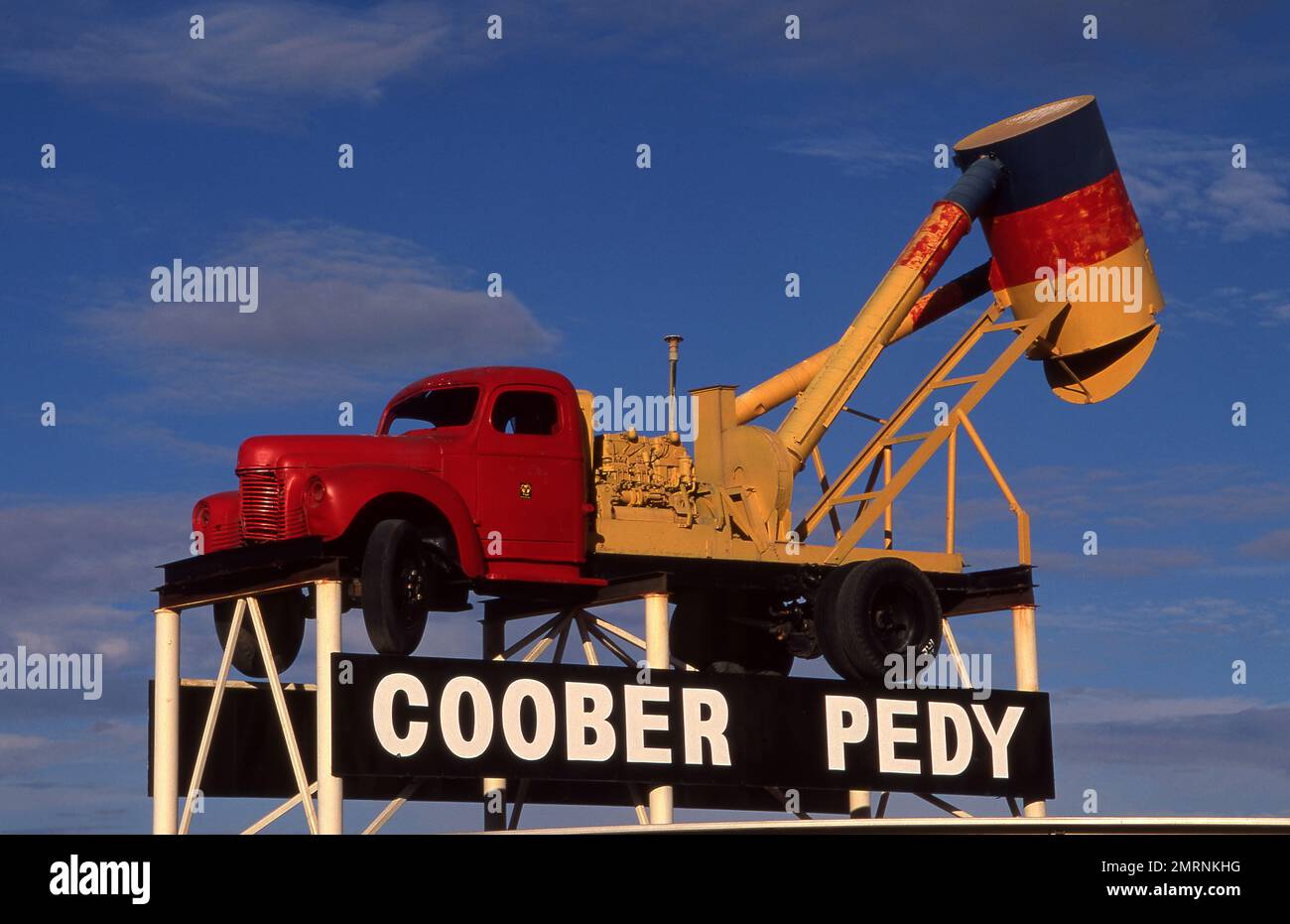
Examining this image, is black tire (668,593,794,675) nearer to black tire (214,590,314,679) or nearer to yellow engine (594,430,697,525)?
yellow engine (594,430,697,525)

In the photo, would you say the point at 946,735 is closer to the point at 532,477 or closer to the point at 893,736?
the point at 893,736

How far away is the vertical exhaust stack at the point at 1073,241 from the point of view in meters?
A: 31.5

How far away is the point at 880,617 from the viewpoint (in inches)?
1181

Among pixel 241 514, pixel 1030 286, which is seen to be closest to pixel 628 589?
pixel 241 514

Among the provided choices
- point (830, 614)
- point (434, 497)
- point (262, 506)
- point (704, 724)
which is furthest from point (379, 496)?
point (830, 614)

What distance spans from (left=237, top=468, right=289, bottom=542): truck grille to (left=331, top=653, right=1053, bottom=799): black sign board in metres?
1.95

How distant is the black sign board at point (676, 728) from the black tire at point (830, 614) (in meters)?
0.44

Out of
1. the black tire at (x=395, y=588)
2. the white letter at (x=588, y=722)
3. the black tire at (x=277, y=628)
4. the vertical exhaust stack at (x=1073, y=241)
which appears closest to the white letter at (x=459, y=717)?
the black tire at (x=395, y=588)

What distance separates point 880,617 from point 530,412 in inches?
212

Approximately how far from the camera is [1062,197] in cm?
3158

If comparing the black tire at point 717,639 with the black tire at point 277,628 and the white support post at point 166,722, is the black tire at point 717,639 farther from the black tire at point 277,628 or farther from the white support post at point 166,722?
the white support post at point 166,722

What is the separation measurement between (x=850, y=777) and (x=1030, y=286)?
740 centimetres
